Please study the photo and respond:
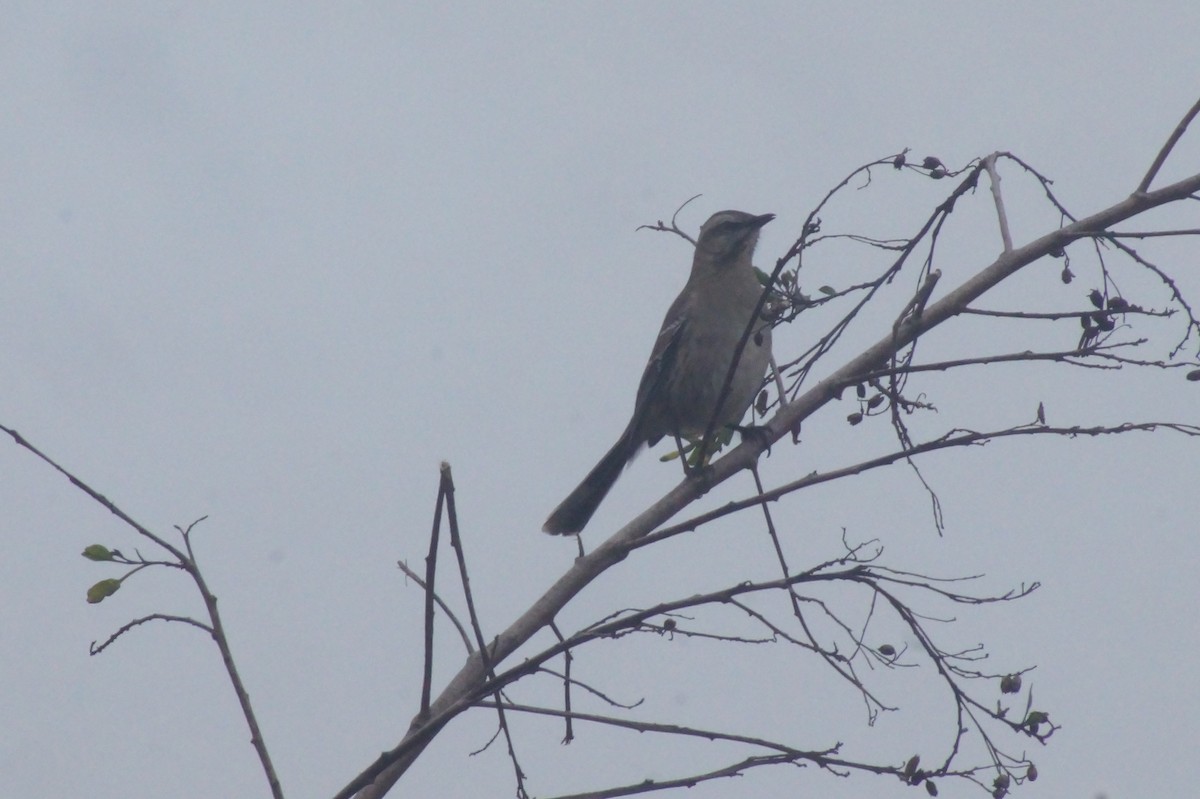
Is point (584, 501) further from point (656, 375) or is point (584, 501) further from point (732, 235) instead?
point (732, 235)

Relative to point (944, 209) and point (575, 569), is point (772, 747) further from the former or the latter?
point (944, 209)

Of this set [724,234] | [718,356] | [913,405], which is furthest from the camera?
[724,234]

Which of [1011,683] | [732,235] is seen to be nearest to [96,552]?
[1011,683]

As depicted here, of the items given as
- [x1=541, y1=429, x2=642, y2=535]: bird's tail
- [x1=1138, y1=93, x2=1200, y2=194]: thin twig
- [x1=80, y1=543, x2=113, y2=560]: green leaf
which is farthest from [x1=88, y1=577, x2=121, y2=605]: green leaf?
[x1=541, y1=429, x2=642, y2=535]: bird's tail

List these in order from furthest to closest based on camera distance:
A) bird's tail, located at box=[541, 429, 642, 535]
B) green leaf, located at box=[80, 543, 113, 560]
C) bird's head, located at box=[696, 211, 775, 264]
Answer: bird's head, located at box=[696, 211, 775, 264]
bird's tail, located at box=[541, 429, 642, 535]
green leaf, located at box=[80, 543, 113, 560]

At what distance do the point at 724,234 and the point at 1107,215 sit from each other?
3933 millimetres

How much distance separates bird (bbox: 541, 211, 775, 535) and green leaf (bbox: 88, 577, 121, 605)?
373 centimetres

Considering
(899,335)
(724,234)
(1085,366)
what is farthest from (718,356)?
(1085,366)

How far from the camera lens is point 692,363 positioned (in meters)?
7.13

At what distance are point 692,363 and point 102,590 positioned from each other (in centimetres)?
432

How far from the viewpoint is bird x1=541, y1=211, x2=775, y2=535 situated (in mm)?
7020

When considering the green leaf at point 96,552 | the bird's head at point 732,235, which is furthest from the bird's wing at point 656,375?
the green leaf at point 96,552

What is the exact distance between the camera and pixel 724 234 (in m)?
7.58

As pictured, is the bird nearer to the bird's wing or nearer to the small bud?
the bird's wing
